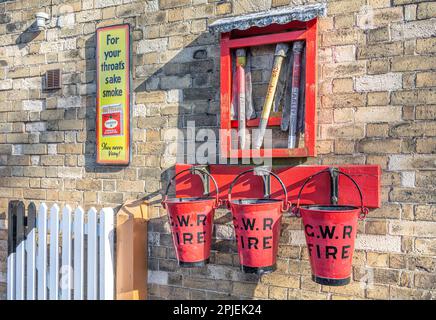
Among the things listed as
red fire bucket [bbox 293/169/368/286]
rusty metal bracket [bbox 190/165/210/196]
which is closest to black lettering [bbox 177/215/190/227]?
rusty metal bracket [bbox 190/165/210/196]

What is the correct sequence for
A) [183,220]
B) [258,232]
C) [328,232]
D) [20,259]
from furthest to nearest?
[20,259]
[183,220]
[258,232]
[328,232]

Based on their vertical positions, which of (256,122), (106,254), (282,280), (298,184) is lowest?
(282,280)

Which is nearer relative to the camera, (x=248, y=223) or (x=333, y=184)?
(x=248, y=223)

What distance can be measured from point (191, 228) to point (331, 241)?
68 centimetres

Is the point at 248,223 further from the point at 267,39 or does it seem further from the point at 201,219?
the point at 267,39

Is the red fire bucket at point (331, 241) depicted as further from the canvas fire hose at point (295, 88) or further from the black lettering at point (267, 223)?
the canvas fire hose at point (295, 88)

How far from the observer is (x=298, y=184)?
2.19 metres

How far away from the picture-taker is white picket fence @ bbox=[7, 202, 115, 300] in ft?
8.05

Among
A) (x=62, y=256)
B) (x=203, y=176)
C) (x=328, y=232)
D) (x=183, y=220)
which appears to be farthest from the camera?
(x=62, y=256)

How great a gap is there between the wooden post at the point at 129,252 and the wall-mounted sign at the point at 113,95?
13.9 inches

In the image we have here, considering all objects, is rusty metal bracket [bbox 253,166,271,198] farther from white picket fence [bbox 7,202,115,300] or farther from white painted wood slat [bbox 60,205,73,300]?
white painted wood slat [bbox 60,205,73,300]

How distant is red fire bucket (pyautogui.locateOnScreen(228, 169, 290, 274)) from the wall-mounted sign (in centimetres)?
101

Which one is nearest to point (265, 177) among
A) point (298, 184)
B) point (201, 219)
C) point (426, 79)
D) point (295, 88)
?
point (298, 184)

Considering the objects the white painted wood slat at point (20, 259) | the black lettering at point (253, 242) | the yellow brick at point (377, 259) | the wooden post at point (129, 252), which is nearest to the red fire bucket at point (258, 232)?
the black lettering at point (253, 242)
